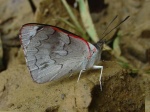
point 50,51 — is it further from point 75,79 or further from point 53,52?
point 75,79

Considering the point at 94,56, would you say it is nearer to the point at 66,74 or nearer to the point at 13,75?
the point at 66,74

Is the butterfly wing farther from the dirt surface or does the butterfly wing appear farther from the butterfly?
the dirt surface

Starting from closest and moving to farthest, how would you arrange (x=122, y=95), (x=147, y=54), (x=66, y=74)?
(x=122, y=95)
(x=66, y=74)
(x=147, y=54)

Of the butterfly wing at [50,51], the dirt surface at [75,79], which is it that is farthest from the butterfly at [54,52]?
the dirt surface at [75,79]

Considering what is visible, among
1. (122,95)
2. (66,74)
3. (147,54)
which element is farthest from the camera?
(147,54)

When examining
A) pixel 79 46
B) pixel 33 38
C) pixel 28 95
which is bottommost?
pixel 28 95

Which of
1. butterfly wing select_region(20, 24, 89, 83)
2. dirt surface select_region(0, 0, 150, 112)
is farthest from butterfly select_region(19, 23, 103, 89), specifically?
dirt surface select_region(0, 0, 150, 112)

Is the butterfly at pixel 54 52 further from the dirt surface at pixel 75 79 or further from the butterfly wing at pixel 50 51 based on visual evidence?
the dirt surface at pixel 75 79

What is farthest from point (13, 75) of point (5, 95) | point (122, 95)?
point (122, 95)
